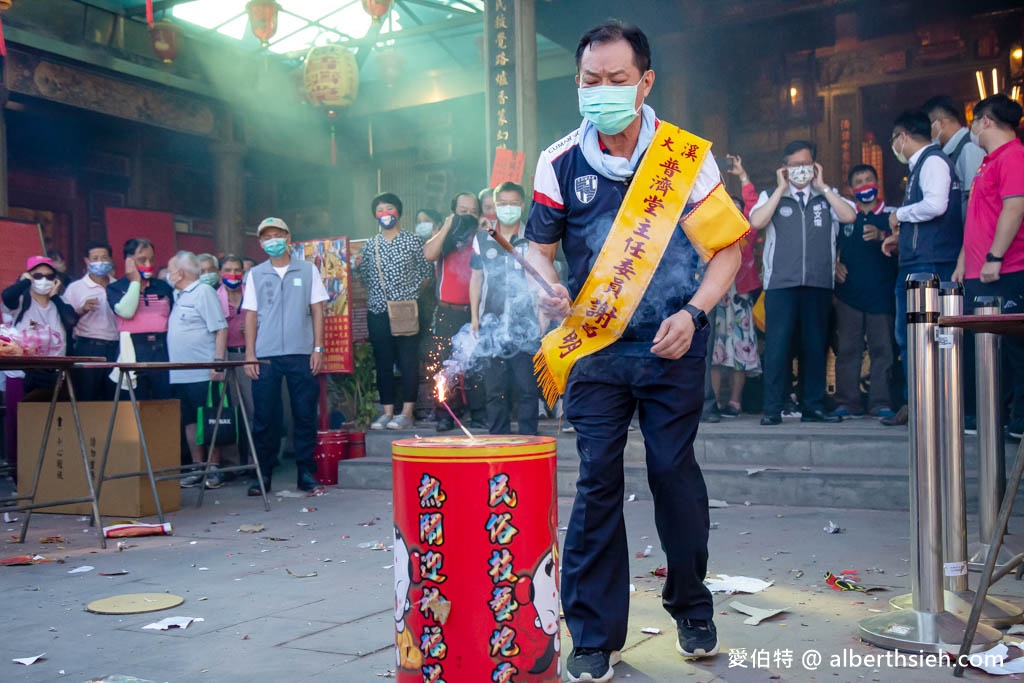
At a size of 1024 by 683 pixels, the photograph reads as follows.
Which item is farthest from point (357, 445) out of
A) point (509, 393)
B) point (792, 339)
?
point (792, 339)

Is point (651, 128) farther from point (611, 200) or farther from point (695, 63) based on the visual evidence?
point (695, 63)

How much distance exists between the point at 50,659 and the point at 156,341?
5.44 m

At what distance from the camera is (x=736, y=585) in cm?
395

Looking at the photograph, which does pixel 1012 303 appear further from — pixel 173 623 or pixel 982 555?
pixel 173 623

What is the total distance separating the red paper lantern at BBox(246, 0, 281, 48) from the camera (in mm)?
12367

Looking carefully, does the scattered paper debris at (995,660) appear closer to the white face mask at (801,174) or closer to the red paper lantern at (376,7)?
the white face mask at (801,174)

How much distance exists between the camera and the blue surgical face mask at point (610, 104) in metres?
2.93

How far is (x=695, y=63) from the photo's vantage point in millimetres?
11023

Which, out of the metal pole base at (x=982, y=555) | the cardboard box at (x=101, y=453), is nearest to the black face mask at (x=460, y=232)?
the cardboard box at (x=101, y=453)

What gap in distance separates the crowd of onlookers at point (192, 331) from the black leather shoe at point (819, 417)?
3.99m

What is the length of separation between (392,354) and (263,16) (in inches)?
263

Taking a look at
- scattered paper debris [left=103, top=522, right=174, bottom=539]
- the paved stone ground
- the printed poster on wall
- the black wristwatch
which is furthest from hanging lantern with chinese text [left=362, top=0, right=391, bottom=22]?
the black wristwatch

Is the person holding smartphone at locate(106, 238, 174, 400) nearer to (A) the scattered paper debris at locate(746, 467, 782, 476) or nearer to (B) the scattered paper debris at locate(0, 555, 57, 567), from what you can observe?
(B) the scattered paper debris at locate(0, 555, 57, 567)

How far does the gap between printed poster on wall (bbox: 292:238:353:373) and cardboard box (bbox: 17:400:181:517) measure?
6.29 ft
